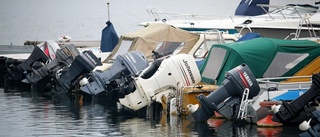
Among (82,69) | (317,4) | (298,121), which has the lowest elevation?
(298,121)

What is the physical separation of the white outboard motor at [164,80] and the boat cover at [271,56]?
73 centimetres

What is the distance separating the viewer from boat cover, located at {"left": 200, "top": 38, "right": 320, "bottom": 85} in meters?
24.5

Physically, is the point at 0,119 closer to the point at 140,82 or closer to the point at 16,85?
the point at 140,82

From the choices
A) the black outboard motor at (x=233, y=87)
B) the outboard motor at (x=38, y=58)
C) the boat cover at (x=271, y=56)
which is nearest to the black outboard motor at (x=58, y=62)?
the outboard motor at (x=38, y=58)

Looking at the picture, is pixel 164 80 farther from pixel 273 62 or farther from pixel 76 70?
pixel 76 70

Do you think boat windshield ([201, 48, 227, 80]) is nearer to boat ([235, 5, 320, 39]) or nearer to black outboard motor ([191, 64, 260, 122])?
black outboard motor ([191, 64, 260, 122])

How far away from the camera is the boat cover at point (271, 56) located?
24.5 metres

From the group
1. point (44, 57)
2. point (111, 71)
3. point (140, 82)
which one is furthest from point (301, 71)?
point (44, 57)

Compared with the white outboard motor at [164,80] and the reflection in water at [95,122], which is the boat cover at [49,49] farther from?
the white outboard motor at [164,80]

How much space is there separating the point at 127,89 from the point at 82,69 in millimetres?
4415

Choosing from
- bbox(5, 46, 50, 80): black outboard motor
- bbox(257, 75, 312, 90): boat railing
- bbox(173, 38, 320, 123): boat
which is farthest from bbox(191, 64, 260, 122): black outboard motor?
bbox(5, 46, 50, 80): black outboard motor

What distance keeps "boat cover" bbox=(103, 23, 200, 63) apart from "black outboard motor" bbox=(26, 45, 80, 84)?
3.24ft

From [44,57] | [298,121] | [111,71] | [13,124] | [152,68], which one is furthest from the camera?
[44,57]

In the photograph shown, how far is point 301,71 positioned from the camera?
24.5 meters
